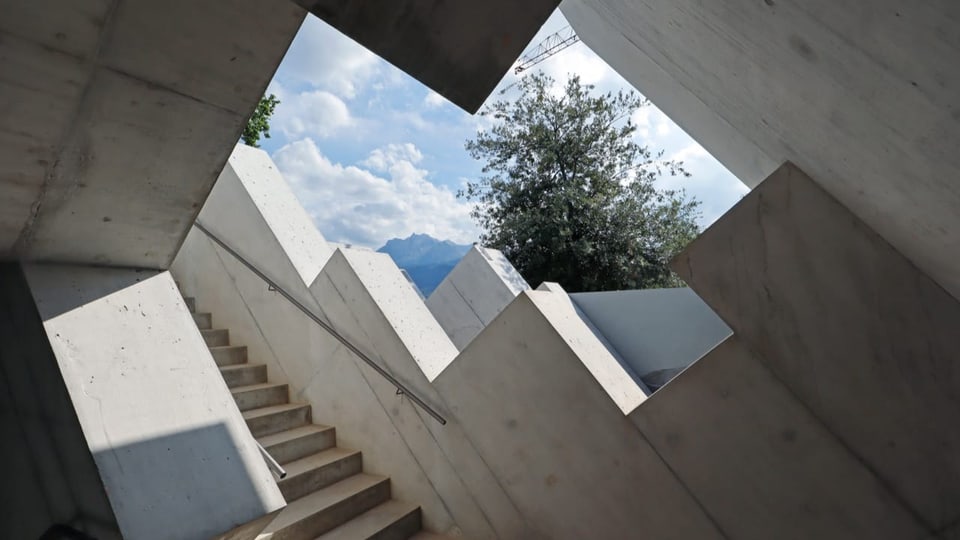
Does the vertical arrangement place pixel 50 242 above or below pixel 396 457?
Answer: above

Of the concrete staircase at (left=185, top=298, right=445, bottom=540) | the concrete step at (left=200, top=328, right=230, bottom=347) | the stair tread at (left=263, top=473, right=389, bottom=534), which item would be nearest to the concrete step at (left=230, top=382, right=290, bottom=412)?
the concrete staircase at (left=185, top=298, right=445, bottom=540)

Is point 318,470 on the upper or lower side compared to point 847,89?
upper

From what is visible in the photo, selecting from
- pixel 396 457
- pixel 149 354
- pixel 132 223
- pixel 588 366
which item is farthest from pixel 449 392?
pixel 132 223

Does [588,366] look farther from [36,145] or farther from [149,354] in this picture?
[36,145]

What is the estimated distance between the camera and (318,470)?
332 centimetres

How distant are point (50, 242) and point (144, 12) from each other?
4.09 ft

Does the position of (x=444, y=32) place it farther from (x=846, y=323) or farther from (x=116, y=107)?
(x=846, y=323)

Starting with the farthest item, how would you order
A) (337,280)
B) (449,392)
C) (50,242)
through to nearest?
(337,280) < (449,392) < (50,242)

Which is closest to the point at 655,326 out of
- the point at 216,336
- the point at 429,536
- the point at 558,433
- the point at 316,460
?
the point at 558,433

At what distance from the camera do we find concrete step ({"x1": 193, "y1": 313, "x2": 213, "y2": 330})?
432cm

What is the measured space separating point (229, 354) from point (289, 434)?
3.35 ft

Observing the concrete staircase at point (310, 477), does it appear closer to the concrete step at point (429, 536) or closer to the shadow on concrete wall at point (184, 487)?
the concrete step at point (429, 536)

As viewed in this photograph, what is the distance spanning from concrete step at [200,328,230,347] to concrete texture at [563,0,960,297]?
4.00m

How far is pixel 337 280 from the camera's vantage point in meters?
3.76
